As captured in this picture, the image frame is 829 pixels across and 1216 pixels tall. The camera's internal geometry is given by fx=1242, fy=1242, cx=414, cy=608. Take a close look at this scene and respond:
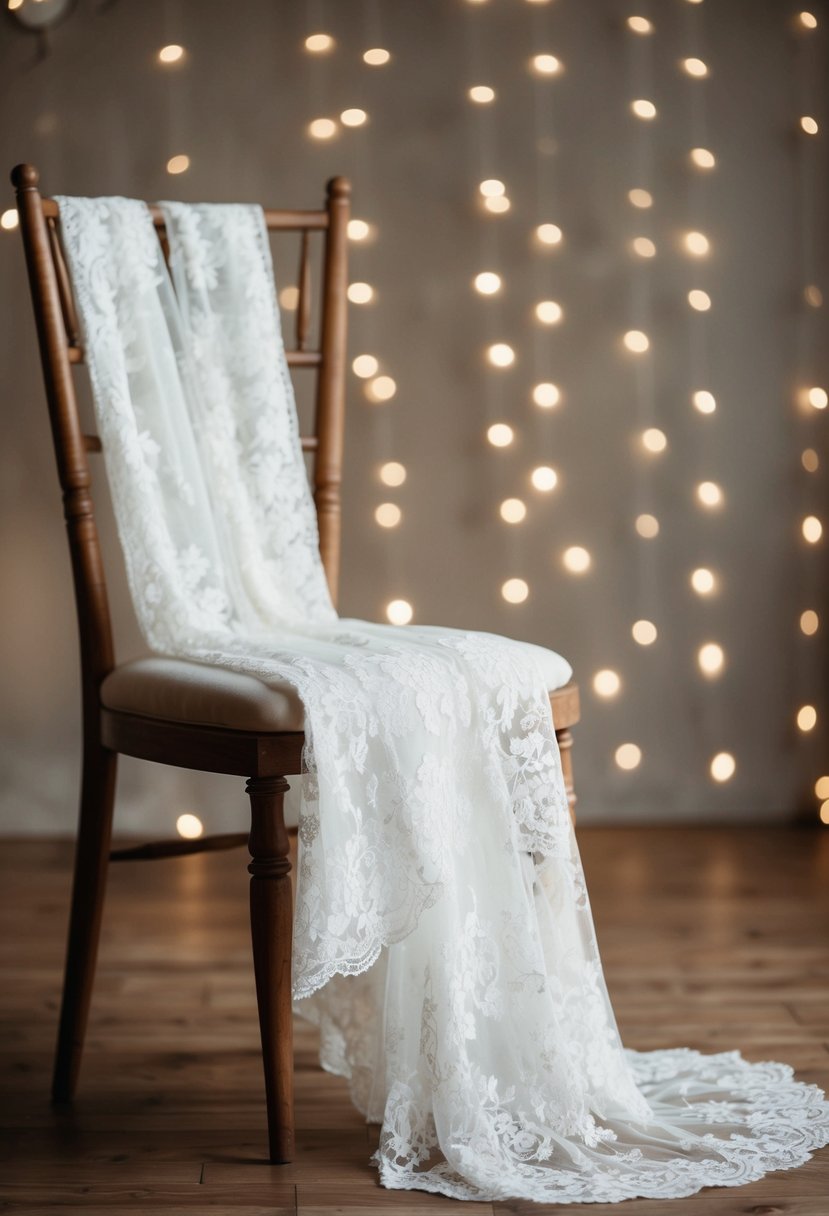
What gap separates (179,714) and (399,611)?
128 cm

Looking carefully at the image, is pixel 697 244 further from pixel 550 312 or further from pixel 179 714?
pixel 179 714

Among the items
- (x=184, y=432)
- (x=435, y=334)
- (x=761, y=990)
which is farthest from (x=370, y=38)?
(x=761, y=990)

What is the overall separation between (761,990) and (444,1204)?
2.30 feet

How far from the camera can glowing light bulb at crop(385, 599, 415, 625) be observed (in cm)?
250

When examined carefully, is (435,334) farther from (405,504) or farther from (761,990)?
(761,990)

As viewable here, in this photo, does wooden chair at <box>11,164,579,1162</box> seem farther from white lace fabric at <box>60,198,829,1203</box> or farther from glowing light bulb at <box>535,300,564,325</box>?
glowing light bulb at <box>535,300,564,325</box>

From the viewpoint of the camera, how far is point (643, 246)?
2.48 metres

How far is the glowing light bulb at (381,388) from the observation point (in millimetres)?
2473

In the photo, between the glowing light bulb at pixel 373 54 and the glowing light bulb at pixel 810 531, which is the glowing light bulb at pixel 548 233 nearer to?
the glowing light bulb at pixel 373 54

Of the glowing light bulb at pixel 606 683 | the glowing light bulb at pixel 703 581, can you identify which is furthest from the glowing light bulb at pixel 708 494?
the glowing light bulb at pixel 606 683

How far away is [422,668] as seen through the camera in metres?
1.23

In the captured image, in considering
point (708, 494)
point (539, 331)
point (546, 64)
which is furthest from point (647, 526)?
point (546, 64)

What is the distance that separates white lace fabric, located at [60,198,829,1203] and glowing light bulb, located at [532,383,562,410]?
→ 112 centimetres

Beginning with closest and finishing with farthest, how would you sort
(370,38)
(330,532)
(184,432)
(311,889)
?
(311,889)
(184,432)
(330,532)
(370,38)
